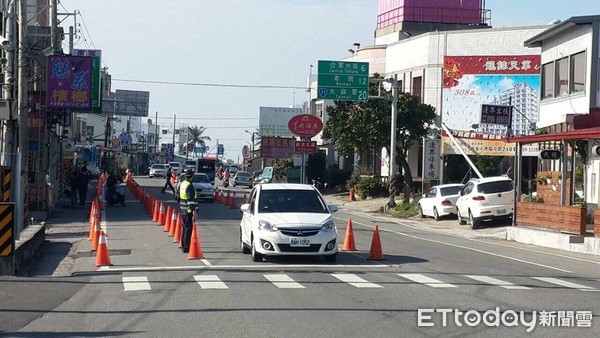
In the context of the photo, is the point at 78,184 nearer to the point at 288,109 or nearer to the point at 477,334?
the point at 477,334

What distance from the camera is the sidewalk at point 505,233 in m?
24.7

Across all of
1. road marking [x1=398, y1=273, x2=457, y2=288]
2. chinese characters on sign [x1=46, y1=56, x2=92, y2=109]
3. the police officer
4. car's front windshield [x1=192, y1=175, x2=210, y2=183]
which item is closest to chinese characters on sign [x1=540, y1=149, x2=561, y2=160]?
the police officer

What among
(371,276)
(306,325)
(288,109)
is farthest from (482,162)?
(288,109)

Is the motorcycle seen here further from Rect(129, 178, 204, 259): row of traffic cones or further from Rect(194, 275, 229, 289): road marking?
Rect(194, 275, 229, 289): road marking

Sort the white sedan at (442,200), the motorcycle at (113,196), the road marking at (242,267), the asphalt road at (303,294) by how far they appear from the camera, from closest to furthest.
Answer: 1. the asphalt road at (303,294)
2. the road marking at (242,267)
3. the white sedan at (442,200)
4. the motorcycle at (113,196)

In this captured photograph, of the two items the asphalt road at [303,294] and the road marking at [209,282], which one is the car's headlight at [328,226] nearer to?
the asphalt road at [303,294]

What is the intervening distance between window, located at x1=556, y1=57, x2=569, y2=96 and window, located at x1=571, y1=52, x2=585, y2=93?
0.48 m

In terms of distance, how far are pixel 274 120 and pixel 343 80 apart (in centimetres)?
7597

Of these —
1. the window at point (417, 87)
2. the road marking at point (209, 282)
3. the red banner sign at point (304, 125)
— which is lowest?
the road marking at point (209, 282)

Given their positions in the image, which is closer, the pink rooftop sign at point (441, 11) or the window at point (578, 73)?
the window at point (578, 73)

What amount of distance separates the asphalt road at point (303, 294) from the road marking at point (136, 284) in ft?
0.07

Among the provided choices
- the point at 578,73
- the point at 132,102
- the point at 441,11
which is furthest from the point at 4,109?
the point at 132,102

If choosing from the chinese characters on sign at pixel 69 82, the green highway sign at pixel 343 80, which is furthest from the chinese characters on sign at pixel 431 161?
the chinese characters on sign at pixel 69 82

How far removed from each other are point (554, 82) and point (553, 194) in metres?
5.64
